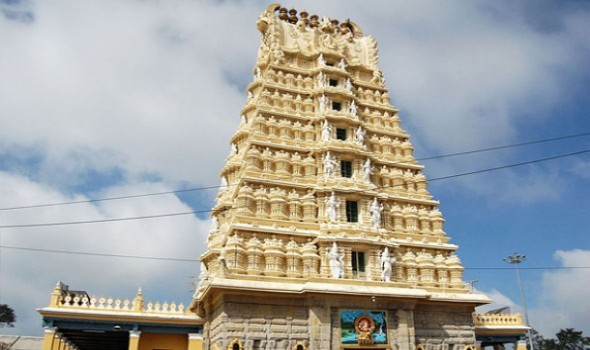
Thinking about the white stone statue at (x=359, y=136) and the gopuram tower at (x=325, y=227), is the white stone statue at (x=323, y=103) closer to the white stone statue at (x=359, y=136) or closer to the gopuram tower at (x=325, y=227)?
the gopuram tower at (x=325, y=227)

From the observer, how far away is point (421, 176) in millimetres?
28531

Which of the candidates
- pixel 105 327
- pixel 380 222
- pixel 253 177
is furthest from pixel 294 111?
pixel 105 327

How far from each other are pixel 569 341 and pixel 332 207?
199ft

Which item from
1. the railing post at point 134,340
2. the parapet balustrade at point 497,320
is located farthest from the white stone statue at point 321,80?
the railing post at point 134,340

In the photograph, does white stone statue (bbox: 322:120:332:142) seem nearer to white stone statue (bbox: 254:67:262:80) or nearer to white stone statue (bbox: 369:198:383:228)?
white stone statue (bbox: 369:198:383:228)

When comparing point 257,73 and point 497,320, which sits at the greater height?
point 257,73

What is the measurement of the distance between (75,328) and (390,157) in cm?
1936

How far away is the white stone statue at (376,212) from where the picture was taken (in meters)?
25.1

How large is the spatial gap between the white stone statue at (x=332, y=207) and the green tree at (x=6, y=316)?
67509 millimetres

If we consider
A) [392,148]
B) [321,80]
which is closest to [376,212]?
[392,148]

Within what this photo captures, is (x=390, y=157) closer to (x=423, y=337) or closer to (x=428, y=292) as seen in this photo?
(x=428, y=292)

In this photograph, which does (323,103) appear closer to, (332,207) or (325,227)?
(332,207)

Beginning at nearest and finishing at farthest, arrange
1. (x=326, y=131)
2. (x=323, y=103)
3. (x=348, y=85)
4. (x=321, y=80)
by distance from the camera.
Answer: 1. (x=326, y=131)
2. (x=323, y=103)
3. (x=321, y=80)
4. (x=348, y=85)

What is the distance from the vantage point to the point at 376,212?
83.1 ft
